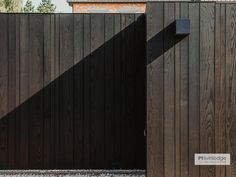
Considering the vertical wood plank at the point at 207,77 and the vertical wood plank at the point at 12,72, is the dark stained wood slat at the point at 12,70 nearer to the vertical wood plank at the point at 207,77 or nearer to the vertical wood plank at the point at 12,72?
the vertical wood plank at the point at 12,72

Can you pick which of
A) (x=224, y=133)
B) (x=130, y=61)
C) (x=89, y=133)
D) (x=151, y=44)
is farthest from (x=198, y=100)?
(x=89, y=133)

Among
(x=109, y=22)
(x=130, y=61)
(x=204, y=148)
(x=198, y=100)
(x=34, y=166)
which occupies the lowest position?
(x=34, y=166)

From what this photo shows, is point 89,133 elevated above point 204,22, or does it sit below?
below

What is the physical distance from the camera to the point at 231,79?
3234mm

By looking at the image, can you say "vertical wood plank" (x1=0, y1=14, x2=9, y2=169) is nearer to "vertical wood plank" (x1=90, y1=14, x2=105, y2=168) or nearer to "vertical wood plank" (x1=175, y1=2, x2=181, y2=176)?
"vertical wood plank" (x1=90, y1=14, x2=105, y2=168)

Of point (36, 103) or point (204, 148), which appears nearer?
point (204, 148)

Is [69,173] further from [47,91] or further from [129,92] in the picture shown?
[129,92]

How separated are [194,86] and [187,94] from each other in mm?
99

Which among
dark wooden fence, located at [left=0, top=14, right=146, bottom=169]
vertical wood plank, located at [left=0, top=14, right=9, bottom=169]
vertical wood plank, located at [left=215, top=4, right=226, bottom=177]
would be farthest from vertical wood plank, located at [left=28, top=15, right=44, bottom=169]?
vertical wood plank, located at [left=215, top=4, right=226, bottom=177]

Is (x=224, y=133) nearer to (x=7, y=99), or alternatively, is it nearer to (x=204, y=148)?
(x=204, y=148)

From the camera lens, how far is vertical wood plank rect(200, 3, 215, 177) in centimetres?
320

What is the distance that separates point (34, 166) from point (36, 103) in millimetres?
739

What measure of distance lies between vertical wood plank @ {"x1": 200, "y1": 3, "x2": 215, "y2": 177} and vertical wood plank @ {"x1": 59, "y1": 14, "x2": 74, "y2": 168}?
5.04ft

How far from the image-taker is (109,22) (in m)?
3.99
